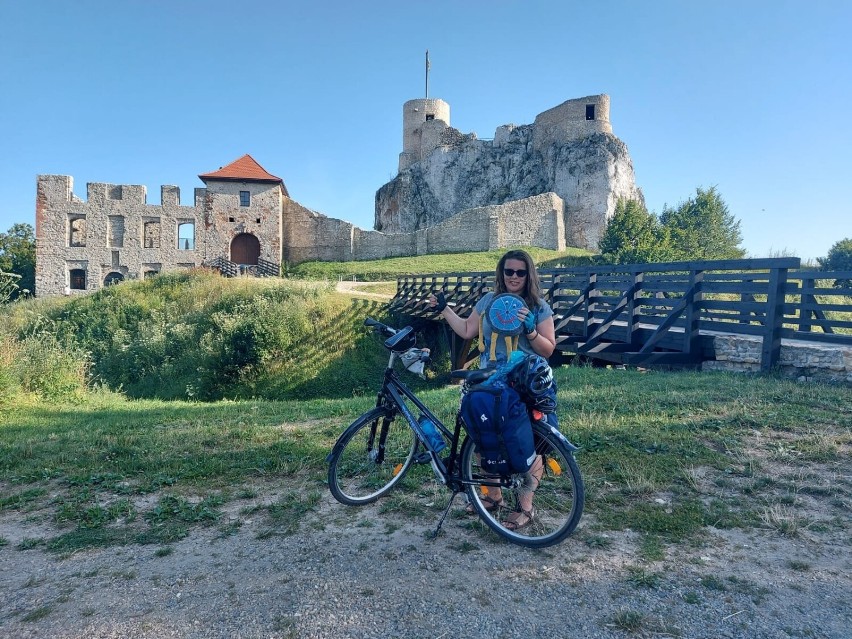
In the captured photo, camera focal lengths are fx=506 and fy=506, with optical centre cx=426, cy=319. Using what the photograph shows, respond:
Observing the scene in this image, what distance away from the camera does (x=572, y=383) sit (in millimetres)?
7602

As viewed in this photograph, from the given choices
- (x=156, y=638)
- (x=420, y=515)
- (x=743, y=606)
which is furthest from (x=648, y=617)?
(x=156, y=638)

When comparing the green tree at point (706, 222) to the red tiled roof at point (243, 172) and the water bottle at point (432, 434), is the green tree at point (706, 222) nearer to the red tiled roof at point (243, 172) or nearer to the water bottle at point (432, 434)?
the red tiled roof at point (243, 172)

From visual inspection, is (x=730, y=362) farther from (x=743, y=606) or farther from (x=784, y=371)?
(x=743, y=606)

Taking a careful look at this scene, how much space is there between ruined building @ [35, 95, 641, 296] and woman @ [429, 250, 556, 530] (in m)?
29.8

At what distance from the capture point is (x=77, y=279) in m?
32.8

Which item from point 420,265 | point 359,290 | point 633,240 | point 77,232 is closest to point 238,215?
point 77,232

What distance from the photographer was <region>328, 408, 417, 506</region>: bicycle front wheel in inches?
130

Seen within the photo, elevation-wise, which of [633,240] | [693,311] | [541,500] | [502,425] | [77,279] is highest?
[633,240]

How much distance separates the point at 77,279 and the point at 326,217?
16.6 metres

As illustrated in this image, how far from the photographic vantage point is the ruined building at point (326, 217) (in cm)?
3219

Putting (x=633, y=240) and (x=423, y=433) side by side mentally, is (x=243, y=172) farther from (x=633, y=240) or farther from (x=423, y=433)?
(x=423, y=433)

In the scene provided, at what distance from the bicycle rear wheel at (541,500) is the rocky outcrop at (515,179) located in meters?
37.5

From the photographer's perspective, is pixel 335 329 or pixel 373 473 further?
pixel 335 329

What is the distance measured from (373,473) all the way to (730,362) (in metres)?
6.29
